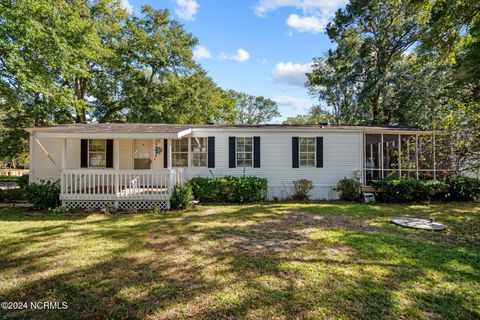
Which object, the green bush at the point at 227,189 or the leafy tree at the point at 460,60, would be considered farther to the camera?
the green bush at the point at 227,189

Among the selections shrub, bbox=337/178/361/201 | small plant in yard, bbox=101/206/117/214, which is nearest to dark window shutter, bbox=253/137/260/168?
shrub, bbox=337/178/361/201

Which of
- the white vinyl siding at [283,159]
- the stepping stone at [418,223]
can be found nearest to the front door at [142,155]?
the white vinyl siding at [283,159]

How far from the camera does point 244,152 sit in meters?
11.3

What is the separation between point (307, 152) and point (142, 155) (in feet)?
24.0

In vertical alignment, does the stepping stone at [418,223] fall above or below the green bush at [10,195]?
below

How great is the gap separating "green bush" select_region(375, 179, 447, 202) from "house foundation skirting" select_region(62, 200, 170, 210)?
28.7ft

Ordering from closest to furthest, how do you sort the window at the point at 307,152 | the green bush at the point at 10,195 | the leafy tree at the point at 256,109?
the green bush at the point at 10,195
the window at the point at 307,152
the leafy tree at the point at 256,109

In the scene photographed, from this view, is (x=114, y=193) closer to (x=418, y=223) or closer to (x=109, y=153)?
(x=109, y=153)

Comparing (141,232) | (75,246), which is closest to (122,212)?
(141,232)

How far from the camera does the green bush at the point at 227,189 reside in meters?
10.3

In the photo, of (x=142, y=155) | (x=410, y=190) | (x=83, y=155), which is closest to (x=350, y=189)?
(x=410, y=190)

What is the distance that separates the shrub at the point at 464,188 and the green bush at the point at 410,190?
0.37 m

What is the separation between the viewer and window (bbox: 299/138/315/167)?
11.4m

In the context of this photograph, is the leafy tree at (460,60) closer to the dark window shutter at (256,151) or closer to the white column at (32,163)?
the dark window shutter at (256,151)
